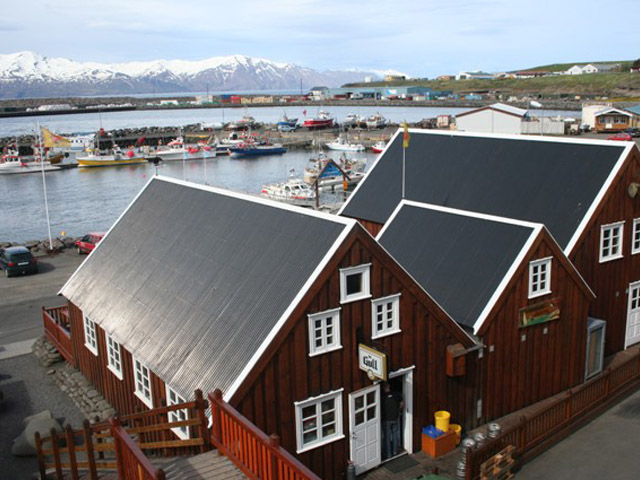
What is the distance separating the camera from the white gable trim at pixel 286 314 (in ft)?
45.1

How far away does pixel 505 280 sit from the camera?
1789 centimetres

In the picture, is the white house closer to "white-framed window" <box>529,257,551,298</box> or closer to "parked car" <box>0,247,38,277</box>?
"parked car" <box>0,247,38,277</box>

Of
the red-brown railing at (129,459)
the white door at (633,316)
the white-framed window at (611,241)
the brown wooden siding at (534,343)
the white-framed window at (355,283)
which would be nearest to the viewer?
the red-brown railing at (129,459)

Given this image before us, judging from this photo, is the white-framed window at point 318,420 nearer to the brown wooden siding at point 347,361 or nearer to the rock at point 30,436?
the brown wooden siding at point 347,361

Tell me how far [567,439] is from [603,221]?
8010mm

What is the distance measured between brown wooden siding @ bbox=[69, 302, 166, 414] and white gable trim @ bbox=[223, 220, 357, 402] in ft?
10.7

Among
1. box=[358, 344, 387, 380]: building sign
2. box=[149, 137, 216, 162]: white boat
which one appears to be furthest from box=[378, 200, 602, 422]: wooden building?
box=[149, 137, 216, 162]: white boat

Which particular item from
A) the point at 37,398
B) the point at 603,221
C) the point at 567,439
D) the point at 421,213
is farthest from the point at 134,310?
the point at 603,221

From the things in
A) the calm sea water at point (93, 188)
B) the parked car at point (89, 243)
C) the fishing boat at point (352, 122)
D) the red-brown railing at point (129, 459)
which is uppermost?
the fishing boat at point (352, 122)

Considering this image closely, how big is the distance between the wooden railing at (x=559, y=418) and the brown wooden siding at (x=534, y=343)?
115cm

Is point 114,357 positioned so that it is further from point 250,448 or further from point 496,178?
point 496,178

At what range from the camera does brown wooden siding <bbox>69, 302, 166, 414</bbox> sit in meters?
17.8

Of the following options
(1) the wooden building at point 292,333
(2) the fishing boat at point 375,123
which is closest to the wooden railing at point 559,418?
(1) the wooden building at point 292,333

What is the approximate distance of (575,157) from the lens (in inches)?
958
